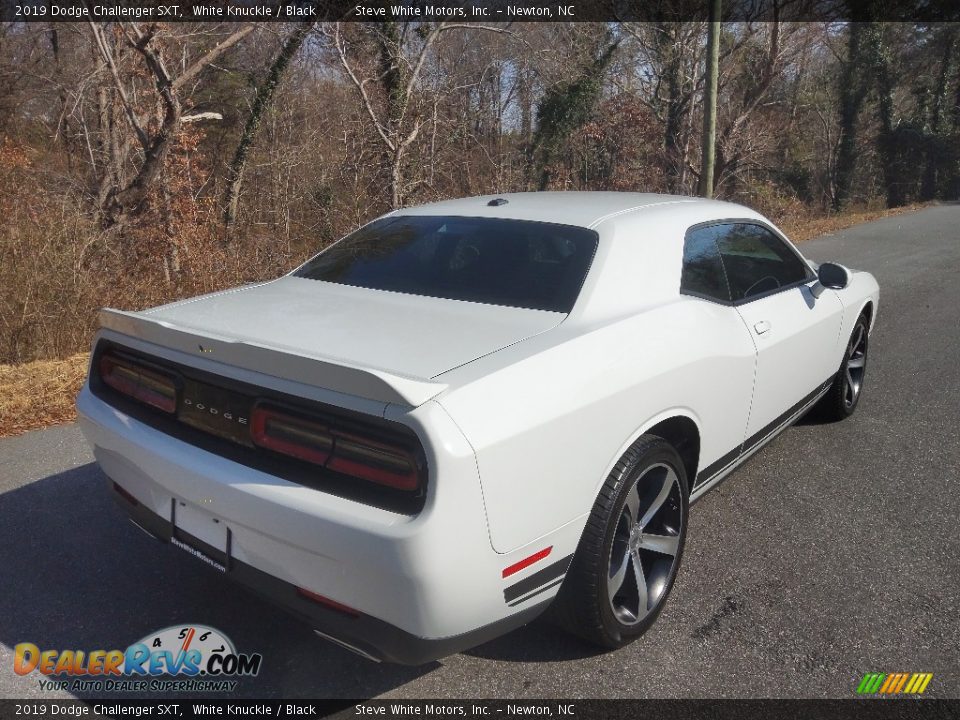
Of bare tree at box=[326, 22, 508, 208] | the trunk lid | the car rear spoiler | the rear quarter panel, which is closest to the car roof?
the rear quarter panel

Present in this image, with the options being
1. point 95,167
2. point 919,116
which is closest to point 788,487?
point 95,167

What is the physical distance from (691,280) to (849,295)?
1836 millimetres

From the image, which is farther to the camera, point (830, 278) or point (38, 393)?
point (38, 393)

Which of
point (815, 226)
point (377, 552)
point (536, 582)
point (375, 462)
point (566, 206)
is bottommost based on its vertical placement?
point (815, 226)

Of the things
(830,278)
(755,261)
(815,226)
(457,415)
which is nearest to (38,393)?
(457,415)

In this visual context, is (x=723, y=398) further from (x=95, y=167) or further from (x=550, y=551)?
(x=95, y=167)

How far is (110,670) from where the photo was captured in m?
2.51

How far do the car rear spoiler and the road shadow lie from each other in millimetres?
714

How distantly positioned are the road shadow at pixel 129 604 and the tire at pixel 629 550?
58 cm

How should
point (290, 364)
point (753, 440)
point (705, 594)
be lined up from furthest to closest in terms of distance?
point (753, 440)
point (705, 594)
point (290, 364)

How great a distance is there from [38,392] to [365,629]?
4192 millimetres

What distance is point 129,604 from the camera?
9.31 feet

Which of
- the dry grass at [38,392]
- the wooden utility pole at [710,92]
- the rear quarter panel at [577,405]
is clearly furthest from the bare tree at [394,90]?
the rear quarter panel at [577,405]

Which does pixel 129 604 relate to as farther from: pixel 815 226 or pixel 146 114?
pixel 815 226
